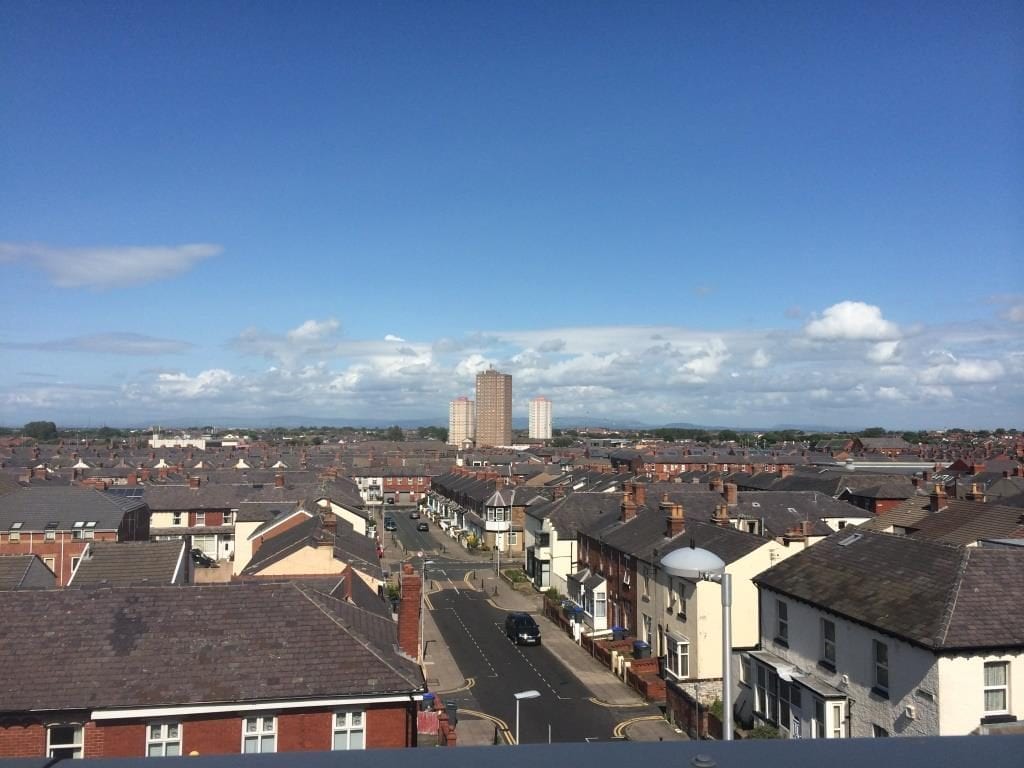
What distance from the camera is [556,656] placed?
35.5 meters

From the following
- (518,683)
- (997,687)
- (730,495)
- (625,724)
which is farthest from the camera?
(730,495)

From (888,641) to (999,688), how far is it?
2.35 m

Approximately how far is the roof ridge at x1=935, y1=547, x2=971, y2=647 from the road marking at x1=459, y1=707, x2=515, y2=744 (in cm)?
1242

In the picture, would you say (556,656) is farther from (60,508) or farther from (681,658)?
(60,508)

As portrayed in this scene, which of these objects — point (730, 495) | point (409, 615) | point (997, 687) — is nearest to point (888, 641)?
point (997, 687)

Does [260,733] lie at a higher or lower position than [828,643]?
lower

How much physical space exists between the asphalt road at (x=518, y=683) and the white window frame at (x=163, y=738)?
11.3 meters

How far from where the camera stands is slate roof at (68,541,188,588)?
2914cm

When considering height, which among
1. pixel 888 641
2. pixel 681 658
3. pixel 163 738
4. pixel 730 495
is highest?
pixel 730 495

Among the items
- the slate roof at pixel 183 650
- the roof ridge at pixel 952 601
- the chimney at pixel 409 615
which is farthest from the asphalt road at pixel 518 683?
the roof ridge at pixel 952 601

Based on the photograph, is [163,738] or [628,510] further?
[628,510]

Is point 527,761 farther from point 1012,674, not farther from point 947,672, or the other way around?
point 1012,674

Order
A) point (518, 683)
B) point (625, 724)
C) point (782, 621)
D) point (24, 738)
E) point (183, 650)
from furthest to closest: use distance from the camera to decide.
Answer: point (518, 683) → point (625, 724) → point (782, 621) → point (183, 650) → point (24, 738)

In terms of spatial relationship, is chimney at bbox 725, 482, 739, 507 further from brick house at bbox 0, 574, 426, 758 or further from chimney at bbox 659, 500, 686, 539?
brick house at bbox 0, 574, 426, 758
